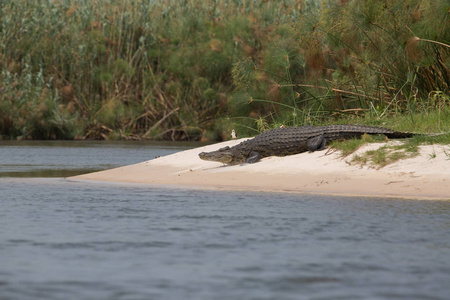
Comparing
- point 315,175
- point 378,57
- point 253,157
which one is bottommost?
point 315,175

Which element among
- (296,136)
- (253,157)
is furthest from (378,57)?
(253,157)

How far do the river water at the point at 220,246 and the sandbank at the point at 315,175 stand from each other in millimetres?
773

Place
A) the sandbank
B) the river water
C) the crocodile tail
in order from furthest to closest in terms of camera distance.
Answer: the crocodile tail → the sandbank → the river water

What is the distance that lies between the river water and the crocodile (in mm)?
2474

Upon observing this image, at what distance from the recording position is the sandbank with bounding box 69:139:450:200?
9883mm

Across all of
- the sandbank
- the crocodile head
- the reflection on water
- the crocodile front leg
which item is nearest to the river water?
the sandbank

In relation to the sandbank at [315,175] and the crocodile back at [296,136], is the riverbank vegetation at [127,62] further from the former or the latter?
→ the crocodile back at [296,136]

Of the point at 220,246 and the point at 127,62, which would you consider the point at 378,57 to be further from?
the point at 127,62

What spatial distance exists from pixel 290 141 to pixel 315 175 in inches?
58.1

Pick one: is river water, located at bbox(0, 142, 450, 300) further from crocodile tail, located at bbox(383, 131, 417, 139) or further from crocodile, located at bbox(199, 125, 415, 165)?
crocodile tail, located at bbox(383, 131, 417, 139)

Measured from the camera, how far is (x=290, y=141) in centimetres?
1242

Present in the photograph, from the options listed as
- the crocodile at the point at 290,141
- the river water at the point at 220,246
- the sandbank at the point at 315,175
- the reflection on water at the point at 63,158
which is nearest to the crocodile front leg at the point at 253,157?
the crocodile at the point at 290,141

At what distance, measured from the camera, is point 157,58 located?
30.6 meters

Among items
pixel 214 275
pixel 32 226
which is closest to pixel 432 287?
pixel 214 275
